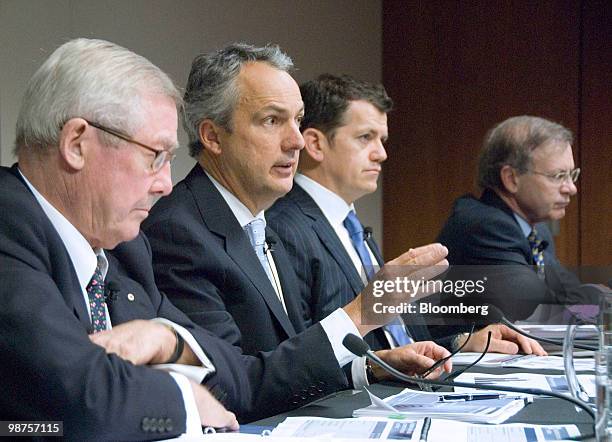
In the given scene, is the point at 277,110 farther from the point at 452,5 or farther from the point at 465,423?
the point at 452,5

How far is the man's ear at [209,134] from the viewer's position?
289 cm

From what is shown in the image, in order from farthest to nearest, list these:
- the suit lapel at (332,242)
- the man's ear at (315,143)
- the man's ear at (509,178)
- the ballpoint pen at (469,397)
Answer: the man's ear at (509,178) → the man's ear at (315,143) → the suit lapel at (332,242) → the ballpoint pen at (469,397)

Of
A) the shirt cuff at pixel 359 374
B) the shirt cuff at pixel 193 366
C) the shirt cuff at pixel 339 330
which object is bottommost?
the shirt cuff at pixel 359 374

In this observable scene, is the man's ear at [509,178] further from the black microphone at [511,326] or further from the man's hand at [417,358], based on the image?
the man's hand at [417,358]

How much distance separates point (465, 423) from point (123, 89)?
93cm

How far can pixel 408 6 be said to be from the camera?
6816 mm

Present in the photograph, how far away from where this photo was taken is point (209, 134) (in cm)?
290

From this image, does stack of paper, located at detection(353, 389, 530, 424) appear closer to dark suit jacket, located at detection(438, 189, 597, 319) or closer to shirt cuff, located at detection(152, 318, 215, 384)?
shirt cuff, located at detection(152, 318, 215, 384)

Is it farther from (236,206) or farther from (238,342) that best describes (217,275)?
(236,206)

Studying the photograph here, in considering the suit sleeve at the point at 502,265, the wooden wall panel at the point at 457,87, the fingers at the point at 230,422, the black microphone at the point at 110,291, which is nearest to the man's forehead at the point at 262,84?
the black microphone at the point at 110,291

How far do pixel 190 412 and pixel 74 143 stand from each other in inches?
21.9

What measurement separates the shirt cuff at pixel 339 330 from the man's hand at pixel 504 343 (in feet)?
3.17

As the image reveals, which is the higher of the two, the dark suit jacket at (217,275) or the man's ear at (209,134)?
the man's ear at (209,134)

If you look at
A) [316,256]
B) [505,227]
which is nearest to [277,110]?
[316,256]
